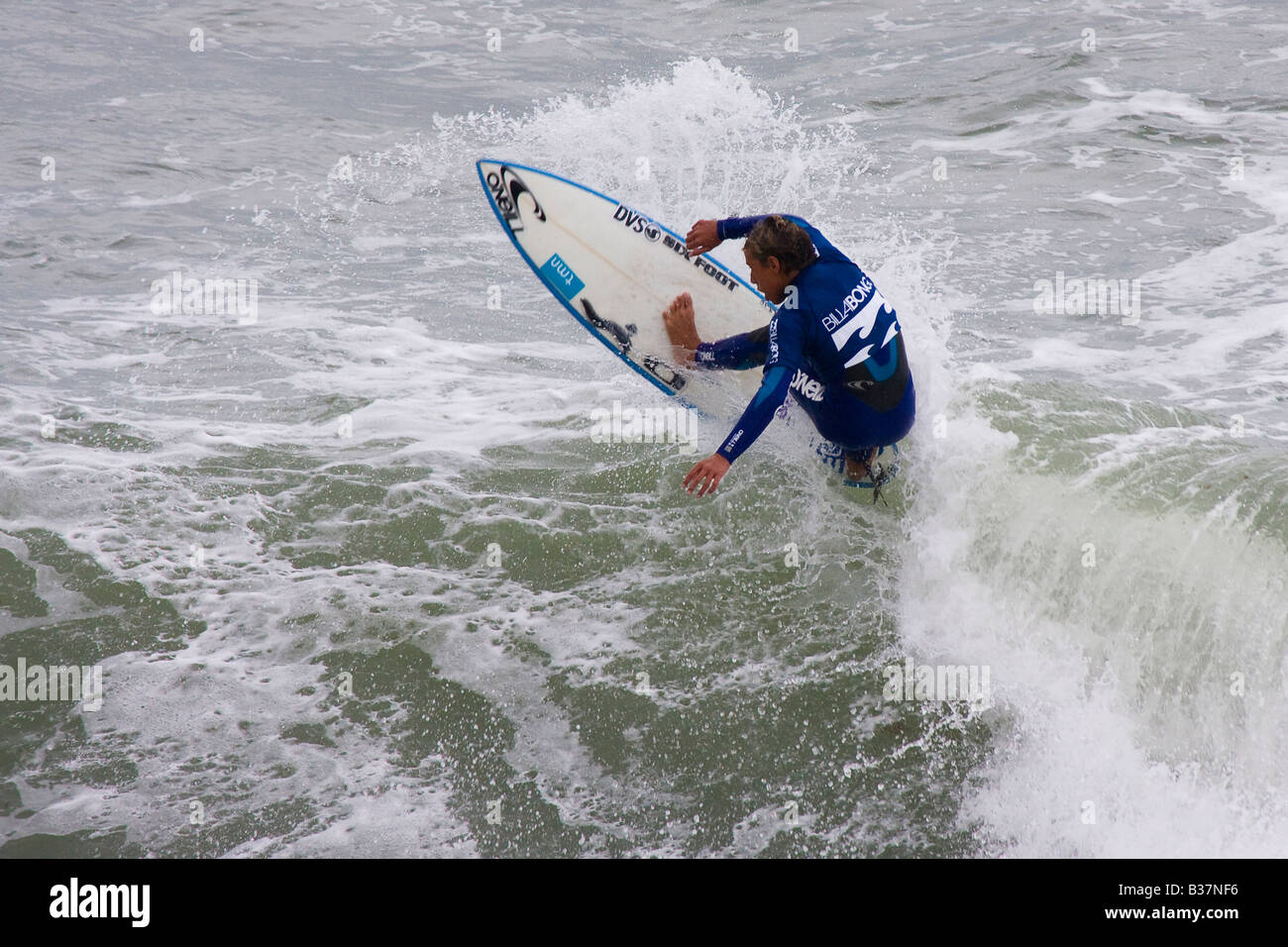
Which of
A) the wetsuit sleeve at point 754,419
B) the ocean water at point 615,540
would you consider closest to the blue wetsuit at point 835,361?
the wetsuit sleeve at point 754,419

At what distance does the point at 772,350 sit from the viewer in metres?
4.40

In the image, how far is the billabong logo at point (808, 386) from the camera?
4.80 metres

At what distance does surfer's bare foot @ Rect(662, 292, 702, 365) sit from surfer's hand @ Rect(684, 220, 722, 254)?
2.32 feet

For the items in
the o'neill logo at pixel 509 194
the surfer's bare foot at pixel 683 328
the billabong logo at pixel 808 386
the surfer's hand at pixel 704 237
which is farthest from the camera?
the o'neill logo at pixel 509 194

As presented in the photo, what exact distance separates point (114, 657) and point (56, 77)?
11744 mm

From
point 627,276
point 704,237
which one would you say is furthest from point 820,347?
point 627,276

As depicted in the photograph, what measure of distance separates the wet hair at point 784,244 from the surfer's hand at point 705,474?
985 mm

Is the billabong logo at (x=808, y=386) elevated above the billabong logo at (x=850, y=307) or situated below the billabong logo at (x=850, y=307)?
below

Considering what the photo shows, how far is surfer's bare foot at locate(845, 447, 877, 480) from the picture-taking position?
5117mm

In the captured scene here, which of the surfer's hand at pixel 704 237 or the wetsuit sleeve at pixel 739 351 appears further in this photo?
the wetsuit sleeve at pixel 739 351

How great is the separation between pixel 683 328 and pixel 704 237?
0.81 meters

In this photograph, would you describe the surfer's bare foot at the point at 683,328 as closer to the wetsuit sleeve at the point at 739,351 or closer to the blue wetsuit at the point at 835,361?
the wetsuit sleeve at the point at 739,351

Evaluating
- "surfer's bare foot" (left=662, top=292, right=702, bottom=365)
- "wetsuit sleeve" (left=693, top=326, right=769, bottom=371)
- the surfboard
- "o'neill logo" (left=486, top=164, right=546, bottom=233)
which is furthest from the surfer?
"o'neill logo" (left=486, top=164, right=546, bottom=233)

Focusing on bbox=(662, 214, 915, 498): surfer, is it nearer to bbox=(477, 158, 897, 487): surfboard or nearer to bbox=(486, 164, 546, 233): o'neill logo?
bbox=(477, 158, 897, 487): surfboard
